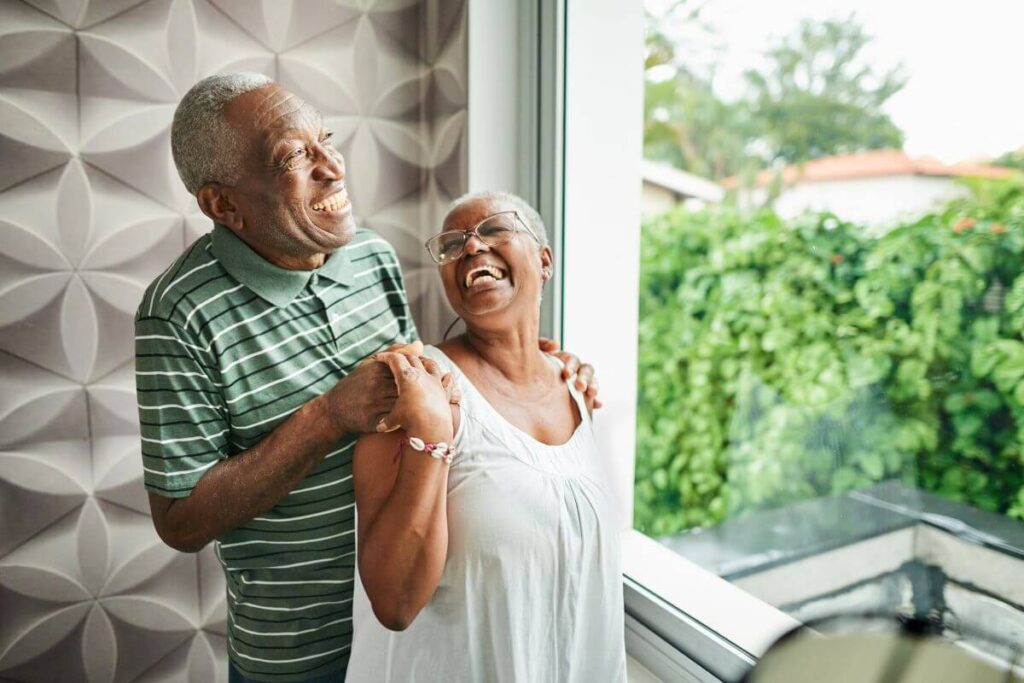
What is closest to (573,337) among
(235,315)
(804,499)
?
(804,499)

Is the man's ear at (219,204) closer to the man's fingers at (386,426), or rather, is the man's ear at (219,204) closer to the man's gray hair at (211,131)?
the man's gray hair at (211,131)

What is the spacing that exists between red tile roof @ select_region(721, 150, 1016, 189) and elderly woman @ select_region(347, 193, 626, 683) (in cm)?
68

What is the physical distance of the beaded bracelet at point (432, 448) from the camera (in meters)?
0.99

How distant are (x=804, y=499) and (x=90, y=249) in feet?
5.68

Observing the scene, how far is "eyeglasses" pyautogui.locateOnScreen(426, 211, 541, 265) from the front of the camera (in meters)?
1.16

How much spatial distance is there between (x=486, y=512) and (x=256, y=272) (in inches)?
23.0

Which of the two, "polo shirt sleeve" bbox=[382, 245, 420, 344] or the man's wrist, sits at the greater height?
"polo shirt sleeve" bbox=[382, 245, 420, 344]

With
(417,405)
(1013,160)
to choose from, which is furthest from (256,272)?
(1013,160)

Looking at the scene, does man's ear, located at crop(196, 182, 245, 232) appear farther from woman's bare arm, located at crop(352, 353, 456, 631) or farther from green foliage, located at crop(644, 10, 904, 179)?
green foliage, located at crop(644, 10, 904, 179)

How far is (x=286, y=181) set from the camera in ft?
3.88

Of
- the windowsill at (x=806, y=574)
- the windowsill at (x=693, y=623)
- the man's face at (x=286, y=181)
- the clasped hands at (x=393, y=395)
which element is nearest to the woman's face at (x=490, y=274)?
the clasped hands at (x=393, y=395)

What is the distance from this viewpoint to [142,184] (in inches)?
66.1

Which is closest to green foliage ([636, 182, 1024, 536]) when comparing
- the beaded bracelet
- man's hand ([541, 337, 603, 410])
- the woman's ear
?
man's hand ([541, 337, 603, 410])

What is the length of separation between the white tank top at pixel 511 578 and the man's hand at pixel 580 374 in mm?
192
